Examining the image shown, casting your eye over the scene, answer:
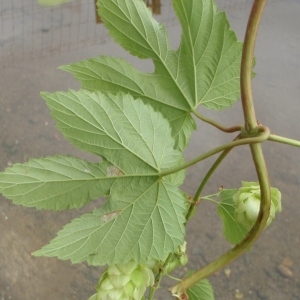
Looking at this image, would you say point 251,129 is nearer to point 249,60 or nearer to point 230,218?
point 249,60

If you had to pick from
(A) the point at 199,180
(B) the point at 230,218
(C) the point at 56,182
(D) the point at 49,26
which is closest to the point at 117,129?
(C) the point at 56,182

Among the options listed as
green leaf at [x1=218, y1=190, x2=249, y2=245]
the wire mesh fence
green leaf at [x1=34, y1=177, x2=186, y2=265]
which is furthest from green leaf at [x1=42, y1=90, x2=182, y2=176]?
the wire mesh fence

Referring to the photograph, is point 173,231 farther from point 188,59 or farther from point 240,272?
point 240,272

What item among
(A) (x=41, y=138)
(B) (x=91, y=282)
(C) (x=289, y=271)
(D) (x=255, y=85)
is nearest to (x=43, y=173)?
(B) (x=91, y=282)

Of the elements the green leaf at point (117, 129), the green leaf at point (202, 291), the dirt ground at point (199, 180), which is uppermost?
the green leaf at point (117, 129)

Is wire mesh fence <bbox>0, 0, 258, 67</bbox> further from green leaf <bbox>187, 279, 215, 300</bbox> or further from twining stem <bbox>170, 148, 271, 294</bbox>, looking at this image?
twining stem <bbox>170, 148, 271, 294</bbox>

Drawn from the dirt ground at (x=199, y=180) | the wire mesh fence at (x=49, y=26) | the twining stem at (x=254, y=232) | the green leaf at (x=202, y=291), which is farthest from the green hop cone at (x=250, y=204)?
the wire mesh fence at (x=49, y=26)

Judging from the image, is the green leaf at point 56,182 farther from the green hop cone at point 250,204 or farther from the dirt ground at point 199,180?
the dirt ground at point 199,180
